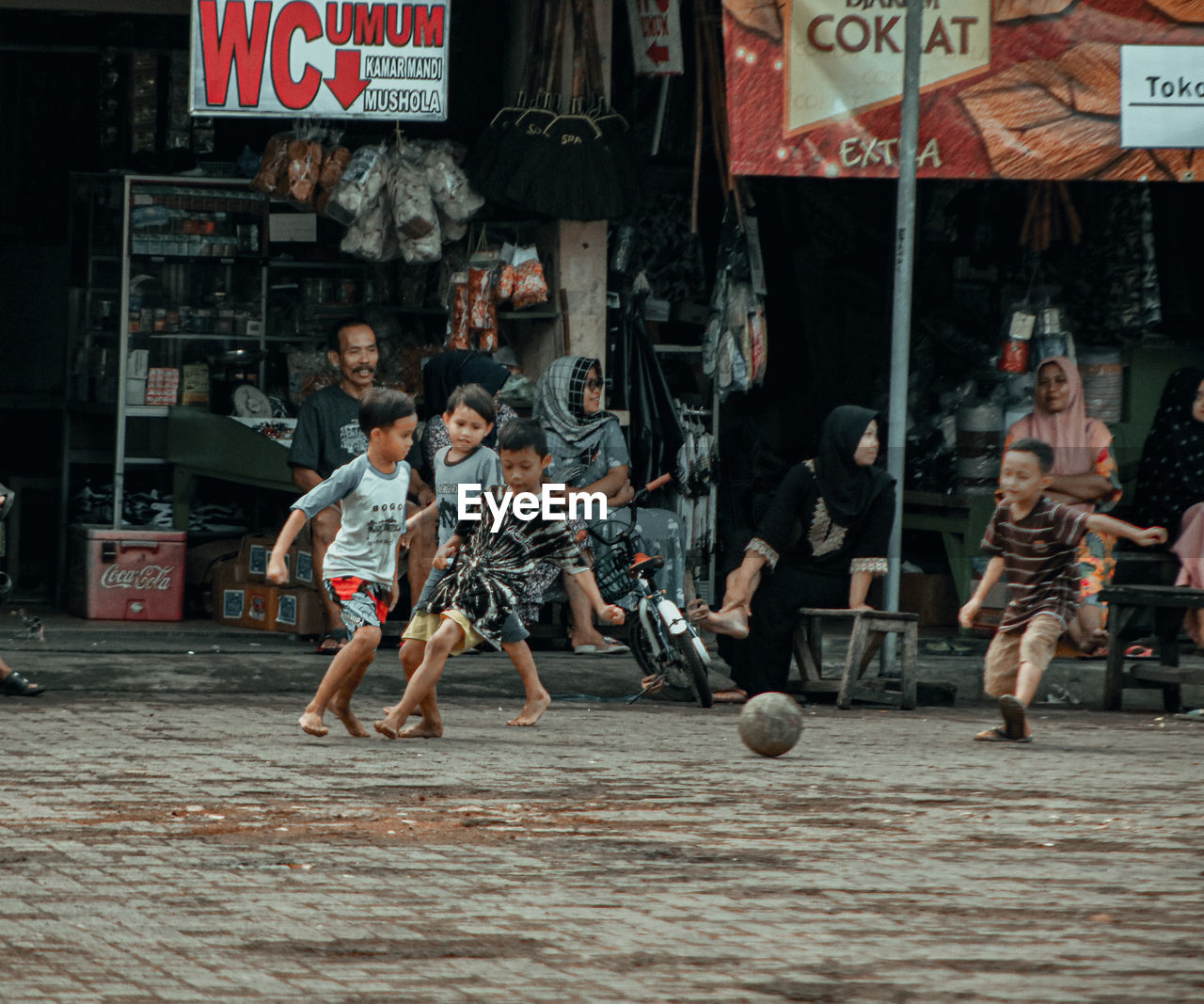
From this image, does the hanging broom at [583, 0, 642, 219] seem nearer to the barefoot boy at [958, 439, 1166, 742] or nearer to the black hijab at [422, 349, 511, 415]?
the black hijab at [422, 349, 511, 415]

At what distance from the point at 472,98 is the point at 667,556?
11.0 feet

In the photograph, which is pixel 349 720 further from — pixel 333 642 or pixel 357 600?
pixel 333 642

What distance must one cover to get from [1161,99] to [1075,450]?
2159 millimetres

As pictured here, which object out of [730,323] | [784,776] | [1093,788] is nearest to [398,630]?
[730,323]

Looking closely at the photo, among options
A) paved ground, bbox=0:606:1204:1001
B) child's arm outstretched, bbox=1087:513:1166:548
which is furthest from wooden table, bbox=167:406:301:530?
child's arm outstretched, bbox=1087:513:1166:548

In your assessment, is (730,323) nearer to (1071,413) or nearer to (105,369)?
(1071,413)

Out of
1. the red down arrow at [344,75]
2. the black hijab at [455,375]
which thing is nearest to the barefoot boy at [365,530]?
the black hijab at [455,375]

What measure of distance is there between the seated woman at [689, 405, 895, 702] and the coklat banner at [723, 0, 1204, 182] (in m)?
1.50

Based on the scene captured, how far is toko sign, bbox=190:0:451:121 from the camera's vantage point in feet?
35.5

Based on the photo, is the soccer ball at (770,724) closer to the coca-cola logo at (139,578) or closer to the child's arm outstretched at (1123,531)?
the child's arm outstretched at (1123,531)

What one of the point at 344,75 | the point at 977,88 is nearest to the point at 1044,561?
the point at 977,88

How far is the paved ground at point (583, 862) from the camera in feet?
14.7

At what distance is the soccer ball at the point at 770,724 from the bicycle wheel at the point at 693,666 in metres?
1.99

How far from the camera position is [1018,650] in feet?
31.8
